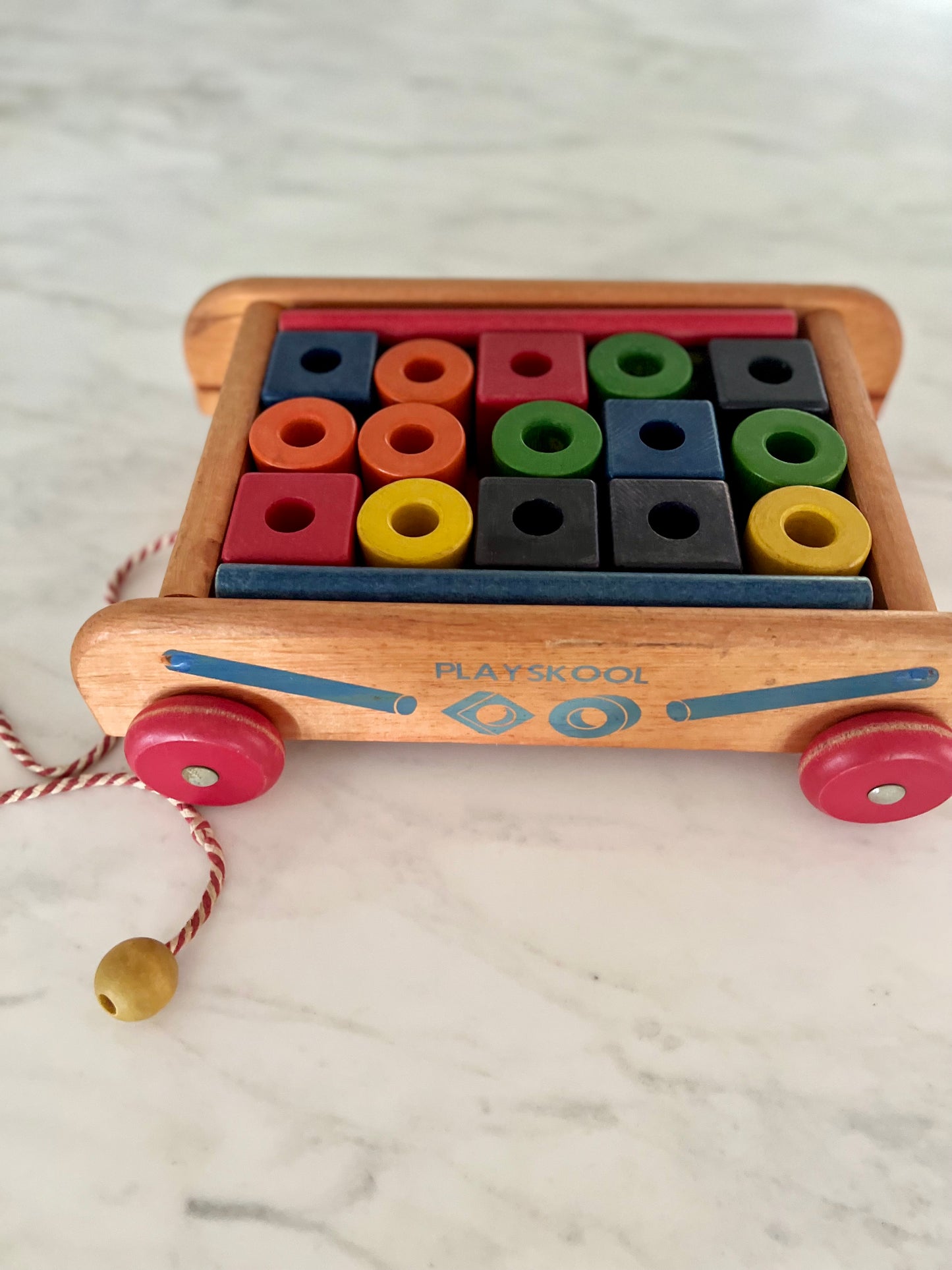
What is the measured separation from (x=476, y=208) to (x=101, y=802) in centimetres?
114

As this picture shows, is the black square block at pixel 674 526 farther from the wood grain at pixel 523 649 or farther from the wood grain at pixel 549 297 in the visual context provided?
the wood grain at pixel 549 297

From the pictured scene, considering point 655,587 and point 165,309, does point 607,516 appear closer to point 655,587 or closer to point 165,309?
point 655,587

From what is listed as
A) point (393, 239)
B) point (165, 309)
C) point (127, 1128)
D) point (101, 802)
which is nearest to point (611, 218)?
point (393, 239)

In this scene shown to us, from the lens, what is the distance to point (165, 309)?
1.61 meters

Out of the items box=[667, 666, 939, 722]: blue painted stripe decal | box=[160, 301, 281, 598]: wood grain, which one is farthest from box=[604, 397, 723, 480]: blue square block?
box=[160, 301, 281, 598]: wood grain

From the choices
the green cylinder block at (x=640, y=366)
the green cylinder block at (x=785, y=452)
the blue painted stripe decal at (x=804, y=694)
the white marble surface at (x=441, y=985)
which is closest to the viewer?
the white marble surface at (x=441, y=985)

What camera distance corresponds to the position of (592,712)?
1018mm

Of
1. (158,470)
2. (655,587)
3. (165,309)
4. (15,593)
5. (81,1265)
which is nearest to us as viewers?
(81,1265)

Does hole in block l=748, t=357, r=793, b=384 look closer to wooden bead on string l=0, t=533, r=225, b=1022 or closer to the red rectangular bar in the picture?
the red rectangular bar

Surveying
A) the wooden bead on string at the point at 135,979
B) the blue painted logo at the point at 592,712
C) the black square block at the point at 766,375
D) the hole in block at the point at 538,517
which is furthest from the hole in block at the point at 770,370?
the wooden bead on string at the point at 135,979

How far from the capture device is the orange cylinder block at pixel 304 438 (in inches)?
43.3

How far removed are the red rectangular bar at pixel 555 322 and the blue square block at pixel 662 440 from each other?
14 centimetres

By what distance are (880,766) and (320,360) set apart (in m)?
0.70

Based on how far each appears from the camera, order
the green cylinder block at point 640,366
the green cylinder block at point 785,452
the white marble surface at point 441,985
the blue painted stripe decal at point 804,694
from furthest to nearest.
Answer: the green cylinder block at point 640,366
the green cylinder block at point 785,452
the blue painted stripe decal at point 804,694
the white marble surface at point 441,985
